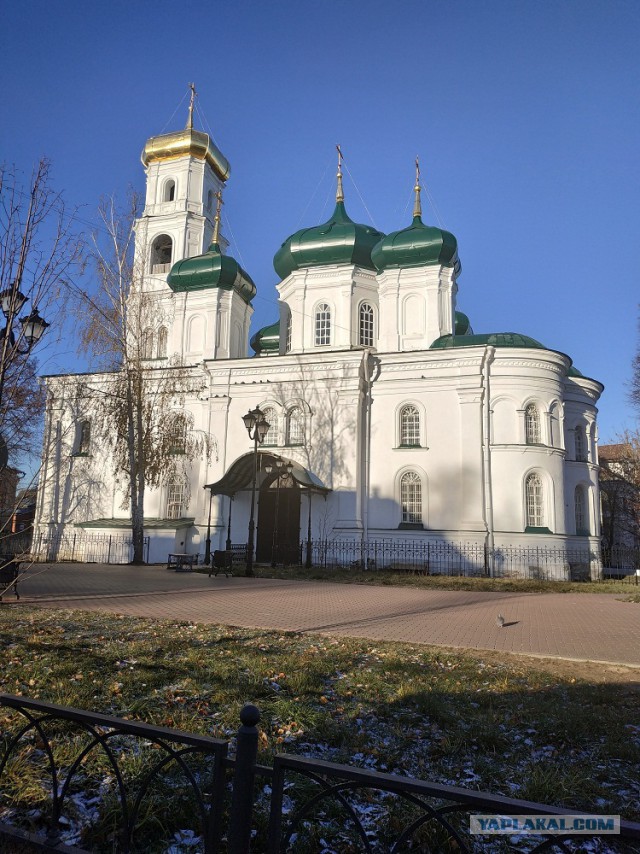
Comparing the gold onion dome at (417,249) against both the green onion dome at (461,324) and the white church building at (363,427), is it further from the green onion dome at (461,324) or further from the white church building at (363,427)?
the green onion dome at (461,324)

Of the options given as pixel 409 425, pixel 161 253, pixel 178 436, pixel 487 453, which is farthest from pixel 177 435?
pixel 161 253

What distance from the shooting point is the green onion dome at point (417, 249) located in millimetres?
26203

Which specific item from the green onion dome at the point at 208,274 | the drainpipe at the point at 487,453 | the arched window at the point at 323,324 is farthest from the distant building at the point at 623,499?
the green onion dome at the point at 208,274

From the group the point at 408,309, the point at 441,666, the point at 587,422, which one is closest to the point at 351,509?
the point at 408,309

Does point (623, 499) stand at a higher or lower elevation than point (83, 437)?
lower

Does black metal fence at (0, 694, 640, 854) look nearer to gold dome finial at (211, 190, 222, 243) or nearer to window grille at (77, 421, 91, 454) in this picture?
window grille at (77, 421, 91, 454)

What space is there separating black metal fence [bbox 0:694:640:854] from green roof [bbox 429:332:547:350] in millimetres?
21714

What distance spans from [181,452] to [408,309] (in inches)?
459

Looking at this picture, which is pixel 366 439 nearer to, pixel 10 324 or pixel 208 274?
pixel 208 274

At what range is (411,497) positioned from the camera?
942 inches

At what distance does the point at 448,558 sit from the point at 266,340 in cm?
1695

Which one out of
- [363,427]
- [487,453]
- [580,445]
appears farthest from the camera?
[580,445]

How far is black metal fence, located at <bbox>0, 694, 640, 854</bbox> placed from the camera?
2.08 metres

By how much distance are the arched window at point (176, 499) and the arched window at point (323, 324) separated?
8.87 meters
